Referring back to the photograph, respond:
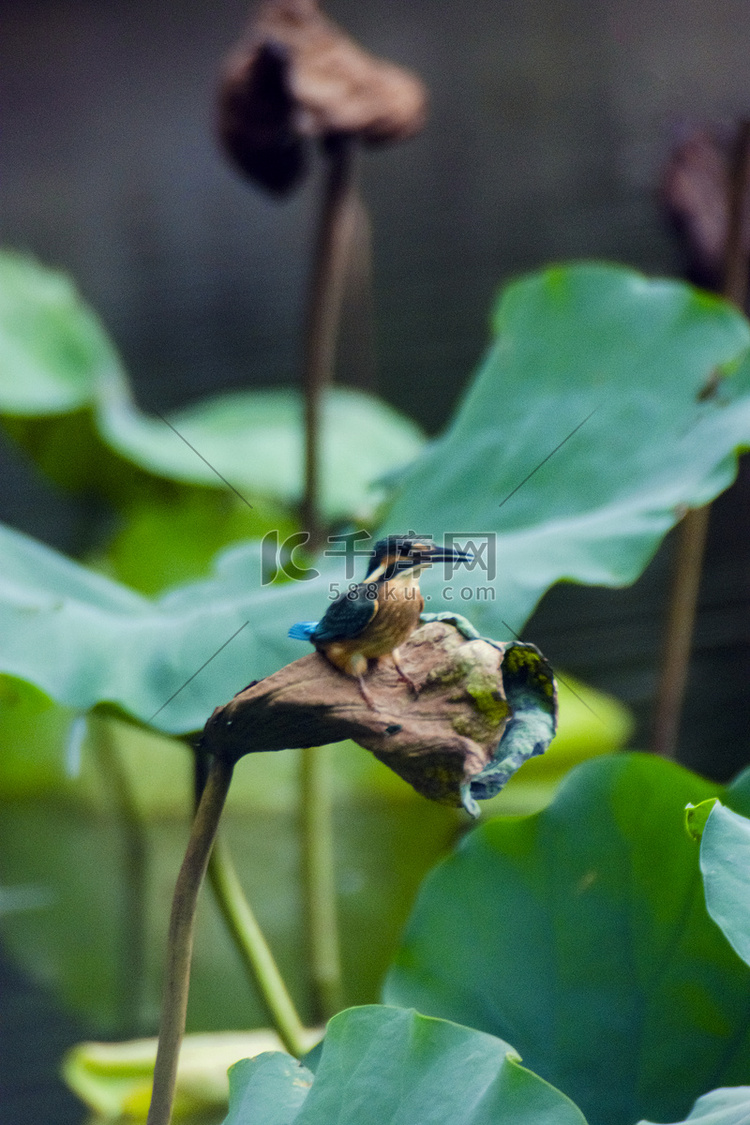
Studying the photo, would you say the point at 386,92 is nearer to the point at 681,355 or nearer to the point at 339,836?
the point at 681,355

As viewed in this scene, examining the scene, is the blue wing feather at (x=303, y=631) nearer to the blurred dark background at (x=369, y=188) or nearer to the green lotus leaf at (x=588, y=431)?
the green lotus leaf at (x=588, y=431)

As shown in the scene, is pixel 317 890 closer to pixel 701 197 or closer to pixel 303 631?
pixel 303 631

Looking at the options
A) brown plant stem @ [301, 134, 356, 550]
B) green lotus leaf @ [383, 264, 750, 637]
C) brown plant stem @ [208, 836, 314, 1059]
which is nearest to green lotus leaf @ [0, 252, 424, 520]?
brown plant stem @ [301, 134, 356, 550]

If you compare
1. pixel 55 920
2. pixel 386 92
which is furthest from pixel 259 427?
pixel 55 920

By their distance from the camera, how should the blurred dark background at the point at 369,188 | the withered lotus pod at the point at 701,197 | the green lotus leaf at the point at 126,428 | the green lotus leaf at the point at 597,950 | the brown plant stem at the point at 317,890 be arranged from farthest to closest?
the blurred dark background at the point at 369,188 < the green lotus leaf at the point at 126,428 < the withered lotus pod at the point at 701,197 < the brown plant stem at the point at 317,890 < the green lotus leaf at the point at 597,950

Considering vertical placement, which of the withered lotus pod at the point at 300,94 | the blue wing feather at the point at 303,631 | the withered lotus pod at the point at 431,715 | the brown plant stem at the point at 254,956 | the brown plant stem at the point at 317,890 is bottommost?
the brown plant stem at the point at 317,890

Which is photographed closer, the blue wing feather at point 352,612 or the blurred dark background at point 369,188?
the blue wing feather at point 352,612

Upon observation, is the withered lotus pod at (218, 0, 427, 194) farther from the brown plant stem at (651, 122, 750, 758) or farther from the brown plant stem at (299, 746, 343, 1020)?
the brown plant stem at (299, 746, 343, 1020)

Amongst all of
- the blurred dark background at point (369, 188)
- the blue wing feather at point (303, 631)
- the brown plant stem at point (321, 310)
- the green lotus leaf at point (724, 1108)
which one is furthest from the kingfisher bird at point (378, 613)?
the blurred dark background at point (369, 188)
